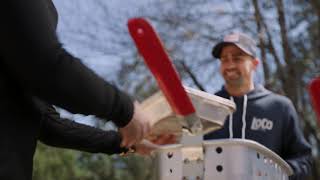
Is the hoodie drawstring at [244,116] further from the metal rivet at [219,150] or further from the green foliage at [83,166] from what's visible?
the green foliage at [83,166]

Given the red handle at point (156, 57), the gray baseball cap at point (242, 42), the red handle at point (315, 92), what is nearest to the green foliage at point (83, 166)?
the gray baseball cap at point (242, 42)

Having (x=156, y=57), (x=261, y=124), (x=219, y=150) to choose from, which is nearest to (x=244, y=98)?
(x=261, y=124)

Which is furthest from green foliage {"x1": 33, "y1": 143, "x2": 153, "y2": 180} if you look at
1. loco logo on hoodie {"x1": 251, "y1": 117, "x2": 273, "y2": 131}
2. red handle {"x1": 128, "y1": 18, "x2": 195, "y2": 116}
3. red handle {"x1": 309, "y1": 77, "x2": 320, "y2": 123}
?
red handle {"x1": 128, "y1": 18, "x2": 195, "y2": 116}

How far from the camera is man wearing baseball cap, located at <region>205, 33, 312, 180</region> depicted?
311cm

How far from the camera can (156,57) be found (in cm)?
154

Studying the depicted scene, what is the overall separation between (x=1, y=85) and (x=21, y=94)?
0.06 meters

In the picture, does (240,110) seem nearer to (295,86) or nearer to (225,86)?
(225,86)

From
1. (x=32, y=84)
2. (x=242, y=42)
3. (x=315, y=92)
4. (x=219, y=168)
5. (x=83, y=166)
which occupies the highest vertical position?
(x=83, y=166)

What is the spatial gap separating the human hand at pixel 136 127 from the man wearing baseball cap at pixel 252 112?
159 cm

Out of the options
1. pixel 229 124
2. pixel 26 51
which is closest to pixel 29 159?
pixel 26 51

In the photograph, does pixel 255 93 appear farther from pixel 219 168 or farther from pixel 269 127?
pixel 219 168

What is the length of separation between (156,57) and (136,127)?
0.64 feet

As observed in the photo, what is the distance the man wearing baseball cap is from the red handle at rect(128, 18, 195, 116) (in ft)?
5.03

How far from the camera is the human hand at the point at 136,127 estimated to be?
58.4 inches
